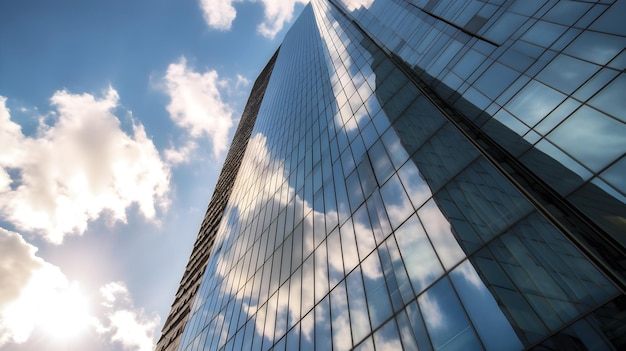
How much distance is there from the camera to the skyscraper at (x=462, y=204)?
896cm

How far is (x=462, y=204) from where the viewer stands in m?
12.4

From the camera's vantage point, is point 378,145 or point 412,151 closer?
point 412,151

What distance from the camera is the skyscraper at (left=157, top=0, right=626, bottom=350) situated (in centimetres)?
896

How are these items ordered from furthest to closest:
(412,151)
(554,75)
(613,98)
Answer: (412,151) < (554,75) < (613,98)

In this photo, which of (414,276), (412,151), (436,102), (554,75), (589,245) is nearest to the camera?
(589,245)

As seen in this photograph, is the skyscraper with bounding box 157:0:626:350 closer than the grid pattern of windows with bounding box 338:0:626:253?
Yes

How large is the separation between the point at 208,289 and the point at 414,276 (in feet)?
97.3

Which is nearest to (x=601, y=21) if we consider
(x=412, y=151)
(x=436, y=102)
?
(x=436, y=102)

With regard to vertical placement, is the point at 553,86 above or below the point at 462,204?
above

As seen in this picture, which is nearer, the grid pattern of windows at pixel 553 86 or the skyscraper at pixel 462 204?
the skyscraper at pixel 462 204

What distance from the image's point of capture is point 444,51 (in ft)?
72.7

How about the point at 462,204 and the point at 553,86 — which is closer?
the point at 462,204

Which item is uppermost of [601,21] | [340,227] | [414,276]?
[601,21]

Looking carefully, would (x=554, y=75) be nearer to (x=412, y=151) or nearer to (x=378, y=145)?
(x=412, y=151)
